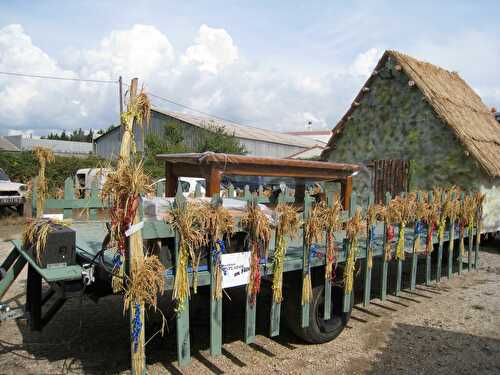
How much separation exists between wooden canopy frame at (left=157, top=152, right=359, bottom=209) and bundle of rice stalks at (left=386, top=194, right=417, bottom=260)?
2.16 ft

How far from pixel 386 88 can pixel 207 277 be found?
10.1 meters

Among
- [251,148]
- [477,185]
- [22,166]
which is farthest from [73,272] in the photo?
[251,148]

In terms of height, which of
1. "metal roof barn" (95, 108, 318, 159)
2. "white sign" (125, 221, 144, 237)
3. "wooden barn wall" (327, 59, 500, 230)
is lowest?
"white sign" (125, 221, 144, 237)

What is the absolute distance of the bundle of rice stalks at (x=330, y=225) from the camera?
4250mm

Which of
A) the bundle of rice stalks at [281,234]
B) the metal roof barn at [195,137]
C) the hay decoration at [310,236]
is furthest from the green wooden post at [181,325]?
the metal roof barn at [195,137]

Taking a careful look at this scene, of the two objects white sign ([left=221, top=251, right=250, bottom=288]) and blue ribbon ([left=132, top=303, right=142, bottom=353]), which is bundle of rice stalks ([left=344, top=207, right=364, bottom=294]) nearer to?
white sign ([left=221, top=251, right=250, bottom=288])

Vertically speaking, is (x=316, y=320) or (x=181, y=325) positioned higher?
(x=181, y=325)

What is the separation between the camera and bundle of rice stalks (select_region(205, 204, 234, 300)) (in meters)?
3.35

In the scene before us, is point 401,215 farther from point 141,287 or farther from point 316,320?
point 141,287

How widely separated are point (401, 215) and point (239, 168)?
95.4 inches

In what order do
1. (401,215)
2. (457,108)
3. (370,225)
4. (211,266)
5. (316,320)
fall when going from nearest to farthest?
(211,266) → (316,320) → (370,225) → (401,215) → (457,108)

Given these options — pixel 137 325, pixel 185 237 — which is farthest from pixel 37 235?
pixel 185 237

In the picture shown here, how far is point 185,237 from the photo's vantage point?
10.6ft

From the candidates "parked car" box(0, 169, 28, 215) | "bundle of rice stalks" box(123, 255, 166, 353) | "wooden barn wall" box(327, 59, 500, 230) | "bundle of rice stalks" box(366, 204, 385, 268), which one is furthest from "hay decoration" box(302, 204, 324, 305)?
"parked car" box(0, 169, 28, 215)
